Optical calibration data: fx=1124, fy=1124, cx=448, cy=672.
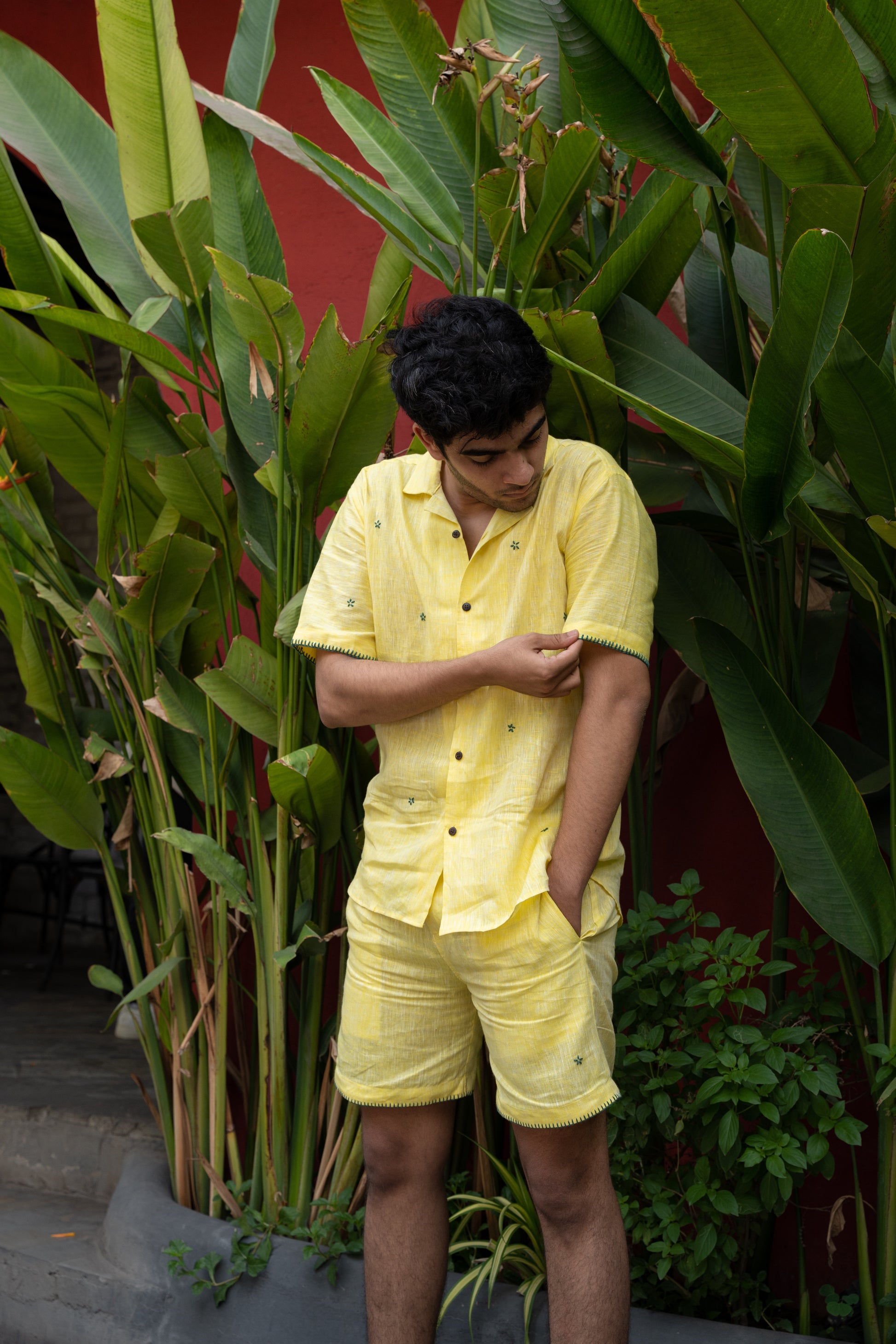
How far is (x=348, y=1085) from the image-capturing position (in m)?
1.51

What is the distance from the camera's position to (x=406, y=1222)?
5.09ft

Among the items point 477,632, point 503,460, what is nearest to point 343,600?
point 477,632

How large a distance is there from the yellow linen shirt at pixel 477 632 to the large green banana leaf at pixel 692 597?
0.90 ft

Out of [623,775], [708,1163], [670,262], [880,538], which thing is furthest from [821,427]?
[708,1163]

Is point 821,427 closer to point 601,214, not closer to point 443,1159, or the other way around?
point 601,214

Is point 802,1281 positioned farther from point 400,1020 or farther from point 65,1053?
point 65,1053

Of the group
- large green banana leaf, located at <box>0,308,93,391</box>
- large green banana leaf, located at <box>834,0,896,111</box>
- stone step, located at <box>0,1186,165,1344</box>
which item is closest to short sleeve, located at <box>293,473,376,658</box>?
large green banana leaf, located at <box>0,308,93,391</box>

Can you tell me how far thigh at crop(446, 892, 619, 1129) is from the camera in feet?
4.48

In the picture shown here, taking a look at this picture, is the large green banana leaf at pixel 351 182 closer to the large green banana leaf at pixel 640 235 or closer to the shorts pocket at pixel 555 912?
the large green banana leaf at pixel 640 235

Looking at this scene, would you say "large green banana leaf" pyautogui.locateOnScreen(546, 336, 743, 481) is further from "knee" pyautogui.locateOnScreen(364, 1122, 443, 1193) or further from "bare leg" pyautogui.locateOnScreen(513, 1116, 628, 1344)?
"knee" pyautogui.locateOnScreen(364, 1122, 443, 1193)

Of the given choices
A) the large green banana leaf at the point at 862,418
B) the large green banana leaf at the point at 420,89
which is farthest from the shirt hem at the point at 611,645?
the large green banana leaf at the point at 420,89

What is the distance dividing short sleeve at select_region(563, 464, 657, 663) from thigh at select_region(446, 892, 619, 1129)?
33 centimetres

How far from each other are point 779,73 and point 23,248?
1215 millimetres

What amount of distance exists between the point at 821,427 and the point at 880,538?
18 centimetres
